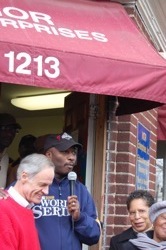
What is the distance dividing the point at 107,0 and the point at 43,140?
2.01 m

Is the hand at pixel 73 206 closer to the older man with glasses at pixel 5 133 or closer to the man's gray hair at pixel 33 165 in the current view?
the man's gray hair at pixel 33 165

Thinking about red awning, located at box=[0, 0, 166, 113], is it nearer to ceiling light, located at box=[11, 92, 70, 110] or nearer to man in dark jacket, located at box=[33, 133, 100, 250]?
man in dark jacket, located at box=[33, 133, 100, 250]

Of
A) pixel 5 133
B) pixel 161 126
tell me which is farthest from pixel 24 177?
pixel 161 126

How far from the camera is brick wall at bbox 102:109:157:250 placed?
19.7ft

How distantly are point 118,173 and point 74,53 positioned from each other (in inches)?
82.4

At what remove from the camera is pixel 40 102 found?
27.8 ft

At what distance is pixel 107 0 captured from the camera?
6133 mm

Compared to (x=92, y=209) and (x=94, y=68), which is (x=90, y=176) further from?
(x=94, y=68)

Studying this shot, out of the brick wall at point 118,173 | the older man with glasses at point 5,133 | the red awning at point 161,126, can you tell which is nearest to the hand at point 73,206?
the older man with glasses at point 5,133

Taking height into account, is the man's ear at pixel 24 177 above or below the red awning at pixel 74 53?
below

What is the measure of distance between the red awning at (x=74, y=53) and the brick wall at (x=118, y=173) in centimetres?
115

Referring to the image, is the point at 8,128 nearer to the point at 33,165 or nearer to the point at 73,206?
the point at 73,206

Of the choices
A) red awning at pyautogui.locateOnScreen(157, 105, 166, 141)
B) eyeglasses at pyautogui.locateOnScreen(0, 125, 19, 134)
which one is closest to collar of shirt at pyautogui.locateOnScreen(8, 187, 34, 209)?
eyeglasses at pyautogui.locateOnScreen(0, 125, 19, 134)

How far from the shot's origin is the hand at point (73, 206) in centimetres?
435
